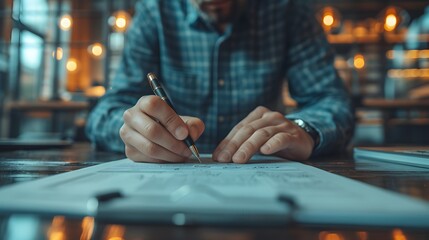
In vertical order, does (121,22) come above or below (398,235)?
above

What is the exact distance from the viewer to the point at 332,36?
387 centimetres

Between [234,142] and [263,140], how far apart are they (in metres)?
0.04

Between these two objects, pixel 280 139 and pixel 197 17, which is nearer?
pixel 280 139

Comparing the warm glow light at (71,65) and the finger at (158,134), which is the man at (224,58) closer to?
the finger at (158,134)

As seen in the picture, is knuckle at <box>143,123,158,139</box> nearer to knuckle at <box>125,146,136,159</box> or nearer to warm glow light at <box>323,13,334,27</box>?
knuckle at <box>125,146,136,159</box>

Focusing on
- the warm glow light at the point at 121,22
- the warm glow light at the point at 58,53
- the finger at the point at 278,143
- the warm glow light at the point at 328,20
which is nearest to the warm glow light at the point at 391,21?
the warm glow light at the point at 328,20

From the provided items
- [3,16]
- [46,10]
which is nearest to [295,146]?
[3,16]

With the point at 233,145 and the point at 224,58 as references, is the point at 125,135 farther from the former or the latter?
the point at 224,58

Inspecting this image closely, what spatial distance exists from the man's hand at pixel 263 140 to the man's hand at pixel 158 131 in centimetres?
5

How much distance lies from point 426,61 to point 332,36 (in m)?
1.18

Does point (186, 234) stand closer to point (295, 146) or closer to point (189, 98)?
point (295, 146)

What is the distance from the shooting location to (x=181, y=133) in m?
0.42

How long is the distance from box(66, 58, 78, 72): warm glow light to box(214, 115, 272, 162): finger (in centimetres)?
526

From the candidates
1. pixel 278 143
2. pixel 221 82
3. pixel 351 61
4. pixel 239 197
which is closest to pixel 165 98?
pixel 278 143
